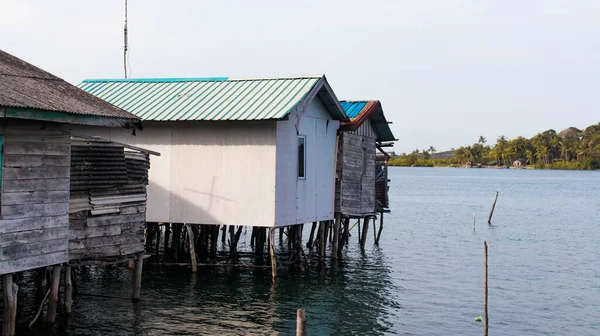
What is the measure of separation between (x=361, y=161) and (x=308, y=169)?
215 inches

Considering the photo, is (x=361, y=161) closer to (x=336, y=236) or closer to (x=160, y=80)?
(x=336, y=236)

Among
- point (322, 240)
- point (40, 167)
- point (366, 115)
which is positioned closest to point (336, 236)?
point (322, 240)

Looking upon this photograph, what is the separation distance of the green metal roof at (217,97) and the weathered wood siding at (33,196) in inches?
295

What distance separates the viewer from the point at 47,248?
45.0ft

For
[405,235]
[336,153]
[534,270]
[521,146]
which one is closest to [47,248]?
[336,153]

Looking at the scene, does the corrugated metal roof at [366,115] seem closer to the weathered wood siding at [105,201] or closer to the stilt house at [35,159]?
the weathered wood siding at [105,201]

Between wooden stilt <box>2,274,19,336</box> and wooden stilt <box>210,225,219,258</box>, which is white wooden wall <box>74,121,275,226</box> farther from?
wooden stilt <box>2,274,19,336</box>

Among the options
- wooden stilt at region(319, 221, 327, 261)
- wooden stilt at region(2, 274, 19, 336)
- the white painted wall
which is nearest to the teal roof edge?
the white painted wall

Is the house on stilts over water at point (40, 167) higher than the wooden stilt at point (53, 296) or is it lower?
higher

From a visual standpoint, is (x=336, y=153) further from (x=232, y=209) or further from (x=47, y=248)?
(x=47, y=248)

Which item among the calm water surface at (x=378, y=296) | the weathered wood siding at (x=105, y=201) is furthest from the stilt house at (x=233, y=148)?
the weathered wood siding at (x=105, y=201)

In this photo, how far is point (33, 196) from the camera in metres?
13.3

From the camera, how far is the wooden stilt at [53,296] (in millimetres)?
14438

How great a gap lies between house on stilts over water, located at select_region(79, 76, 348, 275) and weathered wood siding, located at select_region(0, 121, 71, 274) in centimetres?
748
